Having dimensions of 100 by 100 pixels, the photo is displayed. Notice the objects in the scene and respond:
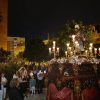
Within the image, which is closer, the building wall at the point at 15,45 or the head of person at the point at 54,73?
the head of person at the point at 54,73

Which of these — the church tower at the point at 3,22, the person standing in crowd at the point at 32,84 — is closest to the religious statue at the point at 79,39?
the person standing in crowd at the point at 32,84

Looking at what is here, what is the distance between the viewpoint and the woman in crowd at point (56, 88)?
1528cm

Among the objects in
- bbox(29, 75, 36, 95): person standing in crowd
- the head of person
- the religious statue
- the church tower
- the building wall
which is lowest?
bbox(29, 75, 36, 95): person standing in crowd

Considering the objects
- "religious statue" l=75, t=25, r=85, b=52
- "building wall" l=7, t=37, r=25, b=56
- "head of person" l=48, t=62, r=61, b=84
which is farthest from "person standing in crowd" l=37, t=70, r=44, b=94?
"building wall" l=7, t=37, r=25, b=56

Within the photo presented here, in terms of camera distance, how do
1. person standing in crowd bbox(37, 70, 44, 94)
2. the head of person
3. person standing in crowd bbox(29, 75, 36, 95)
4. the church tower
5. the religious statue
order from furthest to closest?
the church tower, person standing in crowd bbox(37, 70, 44, 94), person standing in crowd bbox(29, 75, 36, 95), the religious statue, the head of person

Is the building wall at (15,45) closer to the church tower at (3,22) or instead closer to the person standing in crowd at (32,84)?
the church tower at (3,22)

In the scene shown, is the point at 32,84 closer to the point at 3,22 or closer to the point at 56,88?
the point at 56,88

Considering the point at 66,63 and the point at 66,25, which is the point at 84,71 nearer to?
the point at 66,63

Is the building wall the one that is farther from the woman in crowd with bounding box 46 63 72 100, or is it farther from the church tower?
the woman in crowd with bounding box 46 63 72 100

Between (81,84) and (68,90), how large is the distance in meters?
0.59

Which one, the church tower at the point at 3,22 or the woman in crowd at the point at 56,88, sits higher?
the church tower at the point at 3,22

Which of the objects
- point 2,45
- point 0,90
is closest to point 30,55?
point 2,45

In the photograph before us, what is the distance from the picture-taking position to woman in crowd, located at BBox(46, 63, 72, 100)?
50.1ft

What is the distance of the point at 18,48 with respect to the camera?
330ft
